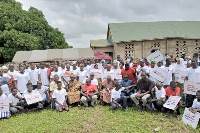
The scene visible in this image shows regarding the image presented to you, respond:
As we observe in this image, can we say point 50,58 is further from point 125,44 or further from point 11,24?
point 125,44

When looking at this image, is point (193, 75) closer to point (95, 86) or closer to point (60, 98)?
point (95, 86)

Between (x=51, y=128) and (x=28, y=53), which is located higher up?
(x=28, y=53)

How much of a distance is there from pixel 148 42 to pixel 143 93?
20953 mm

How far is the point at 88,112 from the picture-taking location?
6.82 metres

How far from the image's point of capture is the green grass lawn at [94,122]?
539 cm

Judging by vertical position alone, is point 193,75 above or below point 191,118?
above

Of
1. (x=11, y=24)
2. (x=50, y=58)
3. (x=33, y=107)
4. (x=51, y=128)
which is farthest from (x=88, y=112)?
(x=11, y=24)

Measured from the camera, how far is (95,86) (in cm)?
786

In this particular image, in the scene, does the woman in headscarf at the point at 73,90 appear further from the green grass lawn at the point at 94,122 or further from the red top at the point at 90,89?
the green grass lawn at the point at 94,122

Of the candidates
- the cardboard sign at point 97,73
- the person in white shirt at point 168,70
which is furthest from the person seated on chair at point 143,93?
the cardboard sign at point 97,73

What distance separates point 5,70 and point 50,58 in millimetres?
12405

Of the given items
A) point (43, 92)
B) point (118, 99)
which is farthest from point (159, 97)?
point (43, 92)

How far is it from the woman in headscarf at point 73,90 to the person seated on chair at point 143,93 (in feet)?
8.03

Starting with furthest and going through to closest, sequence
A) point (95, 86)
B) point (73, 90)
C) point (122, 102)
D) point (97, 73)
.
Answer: point (97, 73) → point (95, 86) → point (73, 90) → point (122, 102)
